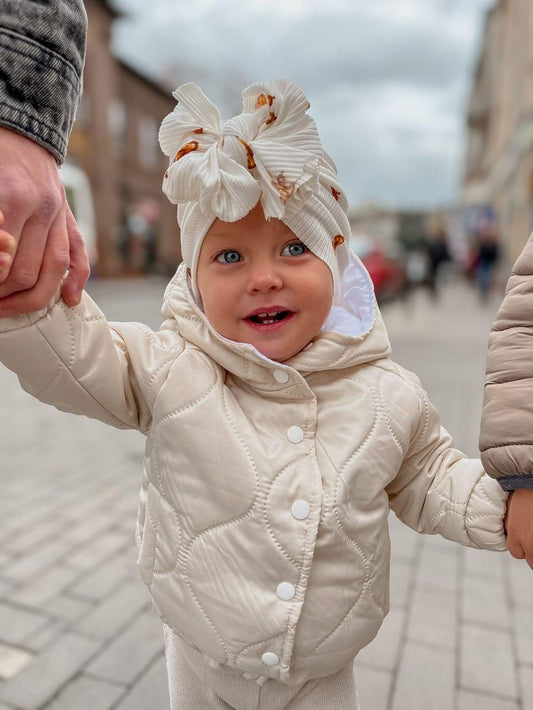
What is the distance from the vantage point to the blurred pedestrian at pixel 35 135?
1.04 m

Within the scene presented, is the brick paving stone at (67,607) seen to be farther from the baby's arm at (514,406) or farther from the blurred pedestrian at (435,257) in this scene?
the blurred pedestrian at (435,257)

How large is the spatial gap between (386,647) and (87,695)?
1071 millimetres

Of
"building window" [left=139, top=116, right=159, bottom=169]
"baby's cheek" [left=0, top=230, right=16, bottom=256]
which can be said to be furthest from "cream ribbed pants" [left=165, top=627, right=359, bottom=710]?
"building window" [left=139, top=116, right=159, bottom=169]

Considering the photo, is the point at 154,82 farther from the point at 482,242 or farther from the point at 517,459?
the point at 517,459

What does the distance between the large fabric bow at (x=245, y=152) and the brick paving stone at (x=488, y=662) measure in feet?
6.23

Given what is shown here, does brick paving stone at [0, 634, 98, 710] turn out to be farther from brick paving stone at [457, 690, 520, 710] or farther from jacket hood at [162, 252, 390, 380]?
jacket hood at [162, 252, 390, 380]

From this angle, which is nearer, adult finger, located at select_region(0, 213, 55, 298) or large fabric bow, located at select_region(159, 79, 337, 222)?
adult finger, located at select_region(0, 213, 55, 298)

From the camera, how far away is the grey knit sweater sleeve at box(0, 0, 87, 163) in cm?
105

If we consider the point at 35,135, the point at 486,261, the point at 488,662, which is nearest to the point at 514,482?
the point at 35,135

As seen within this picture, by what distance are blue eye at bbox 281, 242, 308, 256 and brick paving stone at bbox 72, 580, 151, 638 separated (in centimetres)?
187

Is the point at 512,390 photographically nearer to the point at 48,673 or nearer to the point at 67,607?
the point at 48,673

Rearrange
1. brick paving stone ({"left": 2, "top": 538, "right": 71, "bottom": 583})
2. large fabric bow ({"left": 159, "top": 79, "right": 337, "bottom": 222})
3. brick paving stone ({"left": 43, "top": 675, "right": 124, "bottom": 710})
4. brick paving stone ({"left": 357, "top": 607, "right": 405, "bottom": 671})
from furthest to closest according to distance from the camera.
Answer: brick paving stone ({"left": 2, "top": 538, "right": 71, "bottom": 583}) → brick paving stone ({"left": 357, "top": 607, "right": 405, "bottom": 671}) → brick paving stone ({"left": 43, "top": 675, "right": 124, "bottom": 710}) → large fabric bow ({"left": 159, "top": 79, "right": 337, "bottom": 222})

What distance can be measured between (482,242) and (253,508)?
1637 centimetres

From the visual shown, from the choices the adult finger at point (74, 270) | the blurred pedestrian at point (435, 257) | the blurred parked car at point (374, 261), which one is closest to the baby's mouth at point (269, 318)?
the adult finger at point (74, 270)
